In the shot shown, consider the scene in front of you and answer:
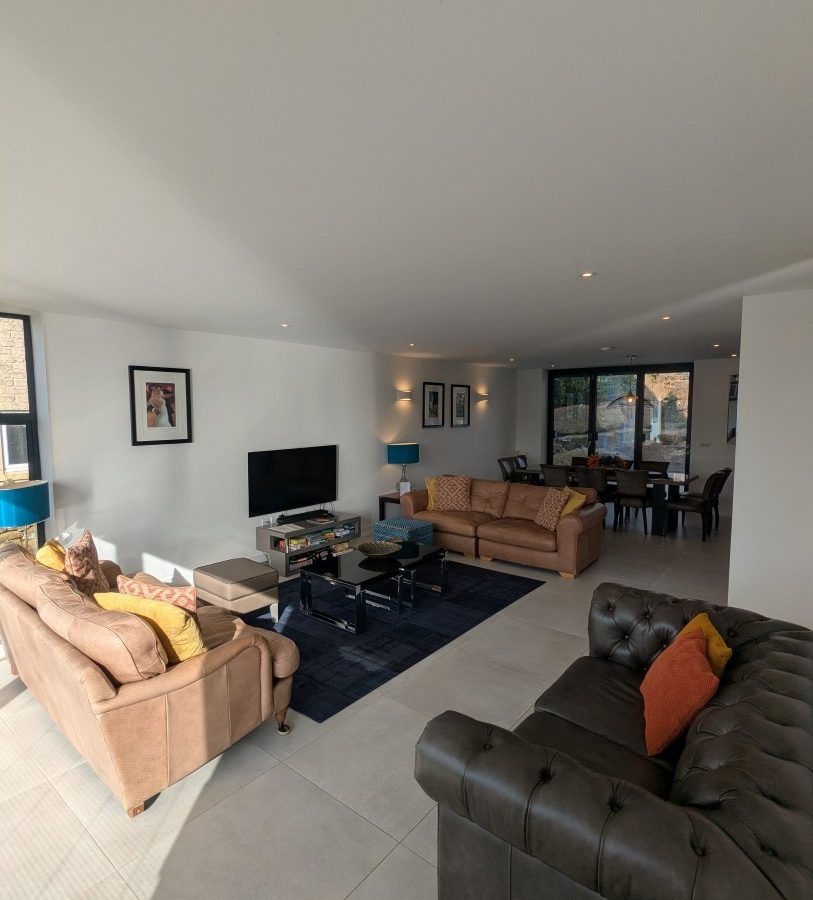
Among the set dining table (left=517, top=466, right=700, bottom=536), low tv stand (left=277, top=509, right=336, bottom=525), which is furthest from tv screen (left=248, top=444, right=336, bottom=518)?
dining table (left=517, top=466, right=700, bottom=536)

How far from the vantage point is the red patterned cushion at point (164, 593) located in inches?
103

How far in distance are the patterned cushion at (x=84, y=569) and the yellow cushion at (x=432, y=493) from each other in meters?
4.19

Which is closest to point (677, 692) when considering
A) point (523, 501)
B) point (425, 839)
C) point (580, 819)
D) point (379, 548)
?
point (580, 819)

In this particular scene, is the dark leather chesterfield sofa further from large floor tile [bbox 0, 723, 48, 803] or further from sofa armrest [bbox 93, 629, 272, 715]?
large floor tile [bbox 0, 723, 48, 803]

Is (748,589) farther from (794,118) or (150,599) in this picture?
(150,599)

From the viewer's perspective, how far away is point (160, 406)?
15.6 ft

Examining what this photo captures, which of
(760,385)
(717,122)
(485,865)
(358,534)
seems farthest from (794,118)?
(358,534)

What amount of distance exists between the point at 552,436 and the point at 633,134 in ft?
31.6

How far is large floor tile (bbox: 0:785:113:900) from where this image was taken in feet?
6.31

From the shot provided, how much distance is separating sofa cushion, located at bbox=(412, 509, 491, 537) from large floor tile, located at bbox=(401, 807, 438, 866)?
397 cm

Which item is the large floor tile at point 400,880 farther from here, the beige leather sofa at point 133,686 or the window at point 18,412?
the window at point 18,412

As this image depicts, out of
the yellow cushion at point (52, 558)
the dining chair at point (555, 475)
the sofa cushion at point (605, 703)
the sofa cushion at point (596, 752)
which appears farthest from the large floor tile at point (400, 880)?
the dining chair at point (555, 475)

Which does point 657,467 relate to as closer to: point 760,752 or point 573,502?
point 573,502

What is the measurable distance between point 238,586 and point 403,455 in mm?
3561
